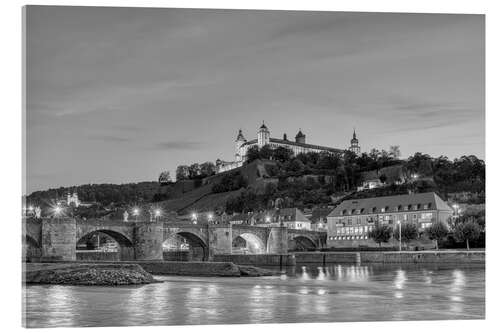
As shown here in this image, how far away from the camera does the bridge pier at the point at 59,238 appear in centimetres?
4159

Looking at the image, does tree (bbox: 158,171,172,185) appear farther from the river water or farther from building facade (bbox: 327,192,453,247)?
the river water

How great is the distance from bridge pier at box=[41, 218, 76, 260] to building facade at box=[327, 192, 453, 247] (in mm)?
36241

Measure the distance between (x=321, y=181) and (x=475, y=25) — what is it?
398ft

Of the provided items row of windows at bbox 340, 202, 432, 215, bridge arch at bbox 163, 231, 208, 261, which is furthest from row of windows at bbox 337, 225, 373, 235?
bridge arch at bbox 163, 231, 208, 261

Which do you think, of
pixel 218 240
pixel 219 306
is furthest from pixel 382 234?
pixel 219 306

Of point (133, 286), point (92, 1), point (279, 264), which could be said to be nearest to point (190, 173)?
point (279, 264)

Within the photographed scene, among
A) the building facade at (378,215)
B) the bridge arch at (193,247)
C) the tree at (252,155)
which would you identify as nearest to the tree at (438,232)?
the building facade at (378,215)

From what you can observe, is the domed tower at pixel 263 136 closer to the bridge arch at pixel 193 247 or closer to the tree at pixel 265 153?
the tree at pixel 265 153

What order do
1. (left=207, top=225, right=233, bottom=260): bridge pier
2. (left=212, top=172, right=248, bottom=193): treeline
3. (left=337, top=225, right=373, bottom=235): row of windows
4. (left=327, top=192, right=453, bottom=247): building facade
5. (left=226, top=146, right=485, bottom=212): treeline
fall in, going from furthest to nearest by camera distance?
(left=212, top=172, right=248, bottom=193): treeline < (left=226, top=146, right=485, bottom=212): treeline < (left=337, top=225, right=373, bottom=235): row of windows < (left=327, top=192, right=453, bottom=247): building facade < (left=207, top=225, right=233, bottom=260): bridge pier

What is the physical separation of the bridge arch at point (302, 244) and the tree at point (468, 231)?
81.6ft

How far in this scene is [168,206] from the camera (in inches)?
5866

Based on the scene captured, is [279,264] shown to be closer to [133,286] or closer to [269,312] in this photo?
[133,286]

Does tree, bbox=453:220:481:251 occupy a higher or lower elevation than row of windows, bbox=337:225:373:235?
higher

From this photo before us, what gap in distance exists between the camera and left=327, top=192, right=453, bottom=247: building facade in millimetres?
71500
